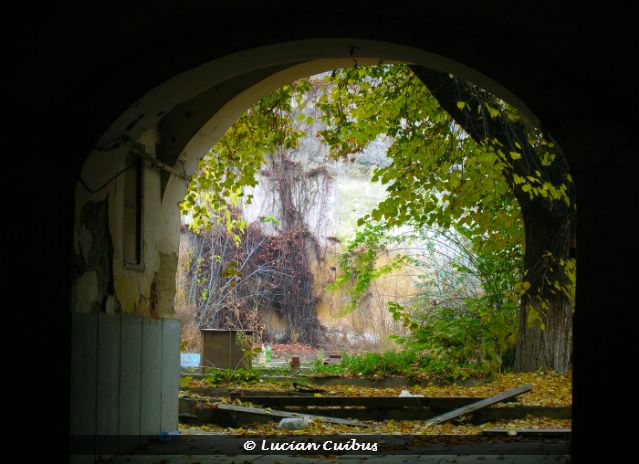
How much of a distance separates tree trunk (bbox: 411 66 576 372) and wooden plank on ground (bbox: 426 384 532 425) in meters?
1.97

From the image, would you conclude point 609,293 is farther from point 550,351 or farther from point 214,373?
point 214,373

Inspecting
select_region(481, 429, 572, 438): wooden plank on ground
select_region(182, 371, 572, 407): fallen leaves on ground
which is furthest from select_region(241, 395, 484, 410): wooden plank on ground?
select_region(481, 429, 572, 438): wooden plank on ground

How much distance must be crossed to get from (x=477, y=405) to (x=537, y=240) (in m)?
3.45

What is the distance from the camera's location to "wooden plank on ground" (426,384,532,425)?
8.91 meters

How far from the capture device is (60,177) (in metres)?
Answer: 4.71

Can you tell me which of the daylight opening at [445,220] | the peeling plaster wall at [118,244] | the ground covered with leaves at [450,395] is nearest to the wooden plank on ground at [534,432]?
the ground covered with leaves at [450,395]

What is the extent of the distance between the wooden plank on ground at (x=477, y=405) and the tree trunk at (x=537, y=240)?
197 centimetres

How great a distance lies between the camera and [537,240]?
11734 mm

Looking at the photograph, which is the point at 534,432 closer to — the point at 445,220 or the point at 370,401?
the point at 370,401

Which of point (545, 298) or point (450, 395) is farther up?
point (545, 298)

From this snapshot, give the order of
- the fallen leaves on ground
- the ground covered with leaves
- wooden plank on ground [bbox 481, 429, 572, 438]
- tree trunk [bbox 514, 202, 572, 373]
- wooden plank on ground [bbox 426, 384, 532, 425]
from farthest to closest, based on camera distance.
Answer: tree trunk [bbox 514, 202, 572, 373]
the fallen leaves on ground
wooden plank on ground [bbox 426, 384, 532, 425]
the ground covered with leaves
wooden plank on ground [bbox 481, 429, 572, 438]

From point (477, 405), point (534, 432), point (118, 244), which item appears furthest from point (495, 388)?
point (118, 244)

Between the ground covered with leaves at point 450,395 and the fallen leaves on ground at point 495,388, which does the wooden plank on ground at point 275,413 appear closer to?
the ground covered with leaves at point 450,395

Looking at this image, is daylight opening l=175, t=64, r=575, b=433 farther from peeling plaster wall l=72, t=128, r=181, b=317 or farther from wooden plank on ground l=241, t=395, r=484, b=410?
peeling plaster wall l=72, t=128, r=181, b=317
